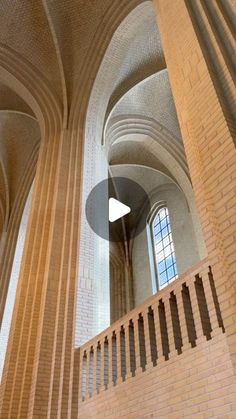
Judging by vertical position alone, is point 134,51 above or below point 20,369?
above

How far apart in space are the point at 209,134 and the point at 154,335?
89.0 inches

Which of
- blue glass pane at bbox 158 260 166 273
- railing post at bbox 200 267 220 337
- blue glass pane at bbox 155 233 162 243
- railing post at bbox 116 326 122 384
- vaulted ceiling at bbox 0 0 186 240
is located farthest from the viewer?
blue glass pane at bbox 155 233 162 243

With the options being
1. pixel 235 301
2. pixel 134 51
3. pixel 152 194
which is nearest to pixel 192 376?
pixel 235 301

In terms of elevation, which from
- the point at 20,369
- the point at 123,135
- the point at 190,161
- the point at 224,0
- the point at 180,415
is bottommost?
the point at 180,415

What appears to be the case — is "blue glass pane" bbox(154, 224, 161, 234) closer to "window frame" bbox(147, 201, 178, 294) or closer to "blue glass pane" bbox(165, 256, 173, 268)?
"window frame" bbox(147, 201, 178, 294)

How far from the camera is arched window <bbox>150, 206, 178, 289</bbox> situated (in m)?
11.8

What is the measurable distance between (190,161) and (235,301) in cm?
156

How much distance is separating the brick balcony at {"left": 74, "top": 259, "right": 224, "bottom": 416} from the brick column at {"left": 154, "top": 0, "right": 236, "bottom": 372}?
2.10 ft

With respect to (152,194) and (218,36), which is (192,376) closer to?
(218,36)

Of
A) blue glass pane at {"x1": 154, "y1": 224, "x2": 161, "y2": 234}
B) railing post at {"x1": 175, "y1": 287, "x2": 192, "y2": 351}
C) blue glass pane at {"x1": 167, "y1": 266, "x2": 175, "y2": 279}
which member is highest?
blue glass pane at {"x1": 154, "y1": 224, "x2": 161, "y2": 234}

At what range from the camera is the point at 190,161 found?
3906 mm

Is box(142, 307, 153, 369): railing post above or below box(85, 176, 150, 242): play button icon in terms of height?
below

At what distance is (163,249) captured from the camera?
12.5m

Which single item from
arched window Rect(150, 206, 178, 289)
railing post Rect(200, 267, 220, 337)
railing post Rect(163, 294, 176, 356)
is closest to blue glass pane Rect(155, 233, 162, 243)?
arched window Rect(150, 206, 178, 289)
